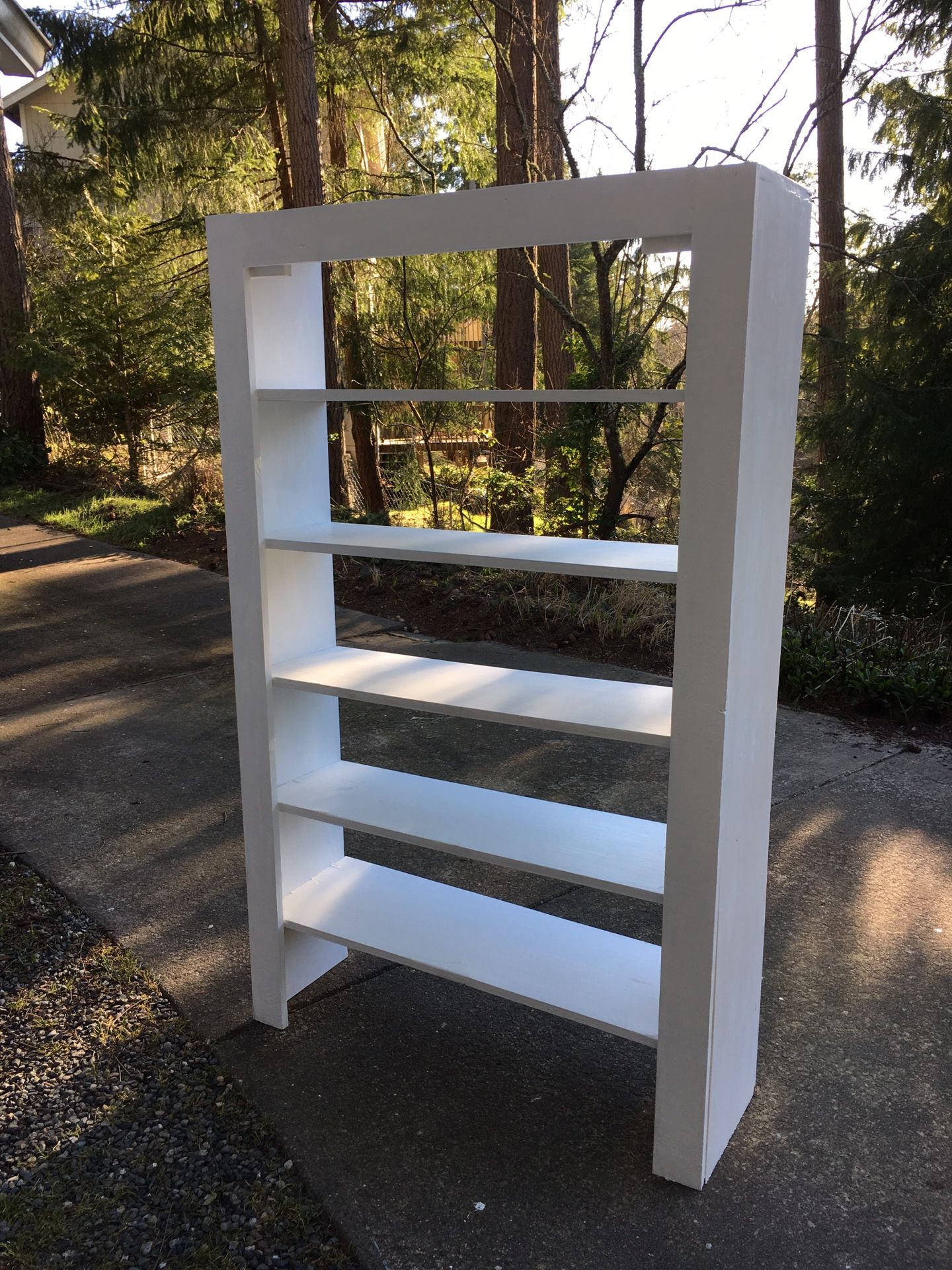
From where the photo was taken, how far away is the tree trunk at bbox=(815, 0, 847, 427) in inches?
288

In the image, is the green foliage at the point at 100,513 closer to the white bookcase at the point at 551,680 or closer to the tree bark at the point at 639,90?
the tree bark at the point at 639,90

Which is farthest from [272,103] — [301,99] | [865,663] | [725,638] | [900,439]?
[725,638]

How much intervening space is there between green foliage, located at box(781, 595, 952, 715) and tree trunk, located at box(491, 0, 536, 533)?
243cm

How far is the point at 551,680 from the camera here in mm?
2510

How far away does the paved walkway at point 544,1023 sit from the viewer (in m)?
2.07

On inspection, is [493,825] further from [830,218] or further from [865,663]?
[830,218]

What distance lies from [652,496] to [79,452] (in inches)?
312

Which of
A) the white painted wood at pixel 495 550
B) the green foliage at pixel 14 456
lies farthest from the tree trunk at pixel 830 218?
the green foliage at pixel 14 456

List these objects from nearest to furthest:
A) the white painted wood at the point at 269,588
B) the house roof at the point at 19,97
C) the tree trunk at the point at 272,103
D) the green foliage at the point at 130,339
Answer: the white painted wood at the point at 269,588 < the tree trunk at the point at 272,103 < the green foliage at the point at 130,339 < the house roof at the point at 19,97

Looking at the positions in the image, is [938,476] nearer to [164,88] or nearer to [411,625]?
[411,625]

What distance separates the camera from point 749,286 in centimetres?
177

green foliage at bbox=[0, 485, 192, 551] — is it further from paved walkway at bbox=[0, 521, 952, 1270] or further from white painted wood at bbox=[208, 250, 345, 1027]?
white painted wood at bbox=[208, 250, 345, 1027]

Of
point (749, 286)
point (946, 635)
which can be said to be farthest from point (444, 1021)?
point (946, 635)

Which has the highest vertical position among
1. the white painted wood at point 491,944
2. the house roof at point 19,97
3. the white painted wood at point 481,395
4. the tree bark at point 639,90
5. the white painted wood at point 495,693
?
the house roof at point 19,97
